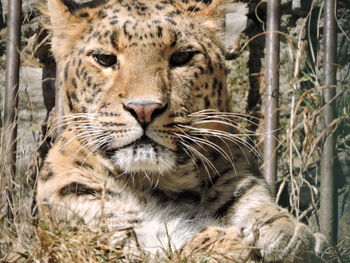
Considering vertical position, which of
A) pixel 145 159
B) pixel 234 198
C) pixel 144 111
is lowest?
pixel 234 198

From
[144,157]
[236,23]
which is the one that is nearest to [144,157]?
[144,157]

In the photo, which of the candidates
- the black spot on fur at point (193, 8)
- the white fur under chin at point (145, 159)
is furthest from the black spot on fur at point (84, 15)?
the white fur under chin at point (145, 159)

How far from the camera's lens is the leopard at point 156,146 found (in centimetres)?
372

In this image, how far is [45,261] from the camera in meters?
3.37

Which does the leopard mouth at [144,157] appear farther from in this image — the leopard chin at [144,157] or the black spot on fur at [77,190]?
the black spot on fur at [77,190]

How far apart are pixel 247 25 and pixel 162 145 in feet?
9.14

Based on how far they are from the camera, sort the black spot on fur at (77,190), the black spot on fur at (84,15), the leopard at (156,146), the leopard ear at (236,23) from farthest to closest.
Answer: the leopard ear at (236,23)
the black spot on fur at (84,15)
the black spot on fur at (77,190)
the leopard at (156,146)

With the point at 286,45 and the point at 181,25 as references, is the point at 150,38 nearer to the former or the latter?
the point at 181,25

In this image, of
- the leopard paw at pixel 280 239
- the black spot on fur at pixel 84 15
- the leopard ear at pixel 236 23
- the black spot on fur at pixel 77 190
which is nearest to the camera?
the leopard paw at pixel 280 239

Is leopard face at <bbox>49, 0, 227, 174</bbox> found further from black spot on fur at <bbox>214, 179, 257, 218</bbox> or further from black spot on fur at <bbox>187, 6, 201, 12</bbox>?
black spot on fur at <bbox>214, 179, 257, 218</bbox>

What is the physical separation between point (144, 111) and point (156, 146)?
0.73 feet

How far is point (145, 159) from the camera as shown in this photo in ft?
12.3

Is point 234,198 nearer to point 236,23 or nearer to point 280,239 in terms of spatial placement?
point 280,239

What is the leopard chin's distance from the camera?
3730mm
